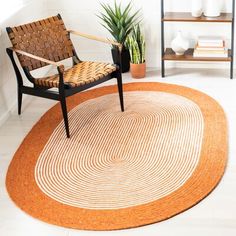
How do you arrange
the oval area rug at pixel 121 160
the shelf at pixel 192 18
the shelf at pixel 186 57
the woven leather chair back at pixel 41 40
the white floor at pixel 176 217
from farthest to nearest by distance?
1. the shelf at pixel 186 57
2. the shelf at pixel 192 18
3. the woven leather chair back at pixel 41 40
4. the oval area rug at pixel 121 160
5. the white floor at pixel 176 217

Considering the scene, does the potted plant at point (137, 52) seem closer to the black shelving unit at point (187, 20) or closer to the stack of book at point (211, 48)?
the black shelving unit at point (187, 20)

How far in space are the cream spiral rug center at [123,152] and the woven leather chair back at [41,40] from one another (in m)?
0.49

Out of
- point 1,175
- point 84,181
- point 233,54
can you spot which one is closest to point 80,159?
point 84,181

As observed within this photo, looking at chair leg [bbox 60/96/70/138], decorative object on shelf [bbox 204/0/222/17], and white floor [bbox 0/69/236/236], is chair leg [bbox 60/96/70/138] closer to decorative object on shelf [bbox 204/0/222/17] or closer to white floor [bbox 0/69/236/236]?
white floor [bbox 0/69/236/236]

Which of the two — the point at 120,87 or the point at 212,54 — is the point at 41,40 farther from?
the point at 212,54

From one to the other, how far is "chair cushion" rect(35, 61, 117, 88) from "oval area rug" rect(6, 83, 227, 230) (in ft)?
1.17

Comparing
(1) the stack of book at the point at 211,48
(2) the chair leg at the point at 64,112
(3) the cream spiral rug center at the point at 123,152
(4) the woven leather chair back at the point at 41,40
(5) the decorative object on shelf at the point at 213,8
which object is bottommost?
(3) the cream spiral rug center at the point at 123,152

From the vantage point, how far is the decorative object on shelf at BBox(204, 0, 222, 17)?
178 inches

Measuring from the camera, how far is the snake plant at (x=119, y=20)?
4.68 meters

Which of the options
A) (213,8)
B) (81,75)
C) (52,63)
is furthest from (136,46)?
(52,63)

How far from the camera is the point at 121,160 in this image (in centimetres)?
351

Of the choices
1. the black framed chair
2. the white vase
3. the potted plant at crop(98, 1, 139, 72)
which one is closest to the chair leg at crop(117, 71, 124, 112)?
the black framed chair

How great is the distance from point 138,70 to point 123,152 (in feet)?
4.53

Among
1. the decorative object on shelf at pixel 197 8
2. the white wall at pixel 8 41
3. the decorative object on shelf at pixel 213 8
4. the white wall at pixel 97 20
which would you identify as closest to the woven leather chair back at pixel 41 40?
the white wall at pixel 8 41
